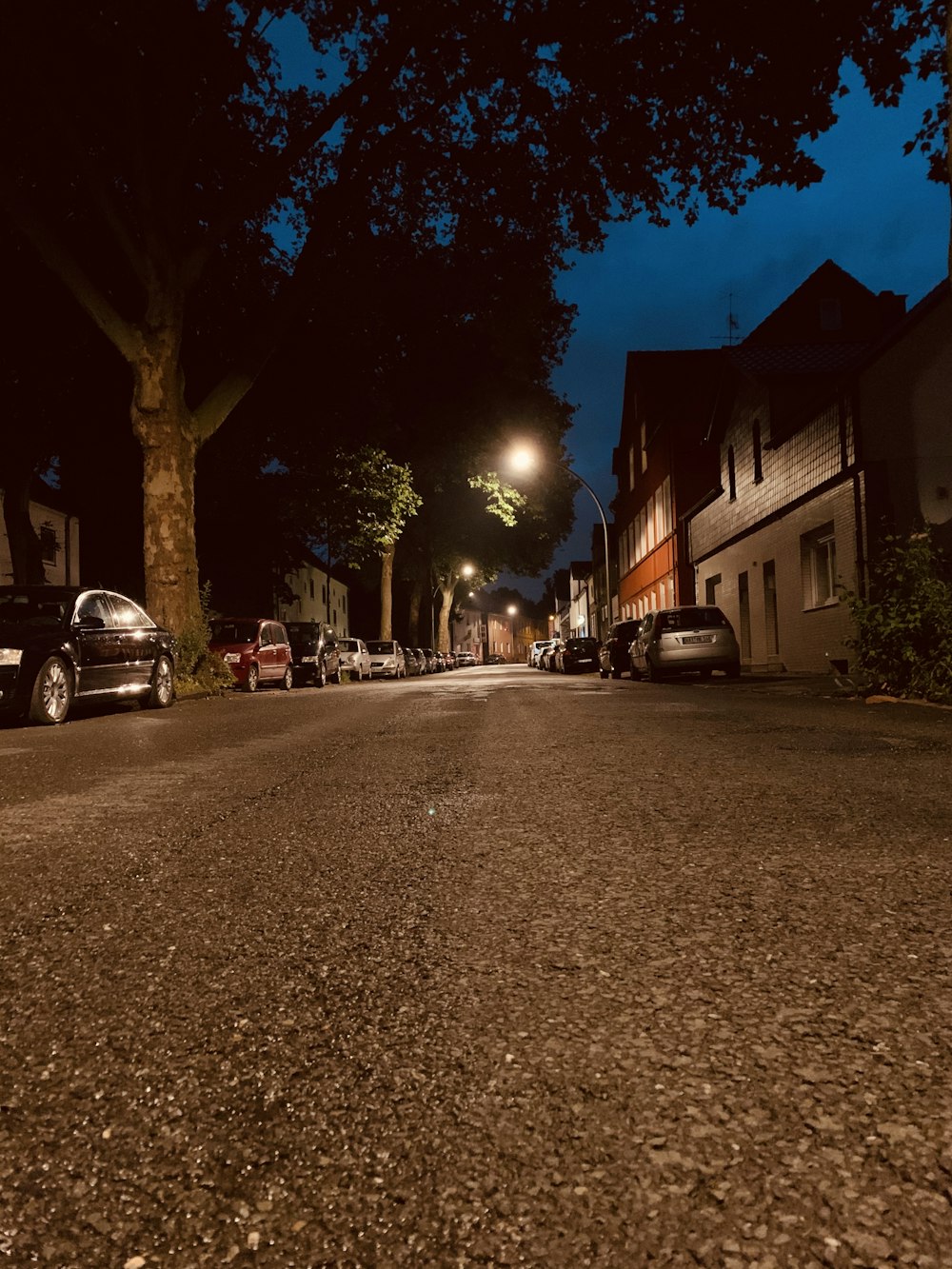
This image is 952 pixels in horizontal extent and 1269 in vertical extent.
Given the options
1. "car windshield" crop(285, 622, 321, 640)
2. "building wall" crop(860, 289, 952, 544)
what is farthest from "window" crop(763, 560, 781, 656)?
"car windshield" crop(285, 622, 321, 640)

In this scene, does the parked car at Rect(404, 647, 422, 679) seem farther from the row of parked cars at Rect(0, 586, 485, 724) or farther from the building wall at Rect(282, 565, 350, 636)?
A: the row of parked cars at Rect(0, 586, 485, 724)

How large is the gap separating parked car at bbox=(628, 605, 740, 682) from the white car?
17.4 m

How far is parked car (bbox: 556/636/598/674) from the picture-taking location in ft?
136

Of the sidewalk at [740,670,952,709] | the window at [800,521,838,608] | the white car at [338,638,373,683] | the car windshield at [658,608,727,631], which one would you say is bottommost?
the sidewalk at [740,670,952,709]

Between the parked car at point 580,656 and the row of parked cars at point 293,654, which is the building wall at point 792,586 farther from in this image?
the row of parked cars at point 293,654

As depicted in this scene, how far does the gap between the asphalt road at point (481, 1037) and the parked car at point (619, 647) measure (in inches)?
979

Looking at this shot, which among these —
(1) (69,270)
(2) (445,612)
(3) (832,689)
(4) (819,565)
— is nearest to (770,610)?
(4) (819,565)

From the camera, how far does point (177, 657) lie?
17.3 metres

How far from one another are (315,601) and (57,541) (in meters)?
36.5

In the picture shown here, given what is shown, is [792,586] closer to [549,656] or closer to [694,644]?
[694,644]

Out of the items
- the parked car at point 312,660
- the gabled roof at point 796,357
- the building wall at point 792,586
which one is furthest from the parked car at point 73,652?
the gabled roof at point 796,357

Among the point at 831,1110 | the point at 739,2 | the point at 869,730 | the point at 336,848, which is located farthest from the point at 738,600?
the point at 831,1110

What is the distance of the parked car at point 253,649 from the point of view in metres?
22.1

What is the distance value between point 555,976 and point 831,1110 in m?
0.78
